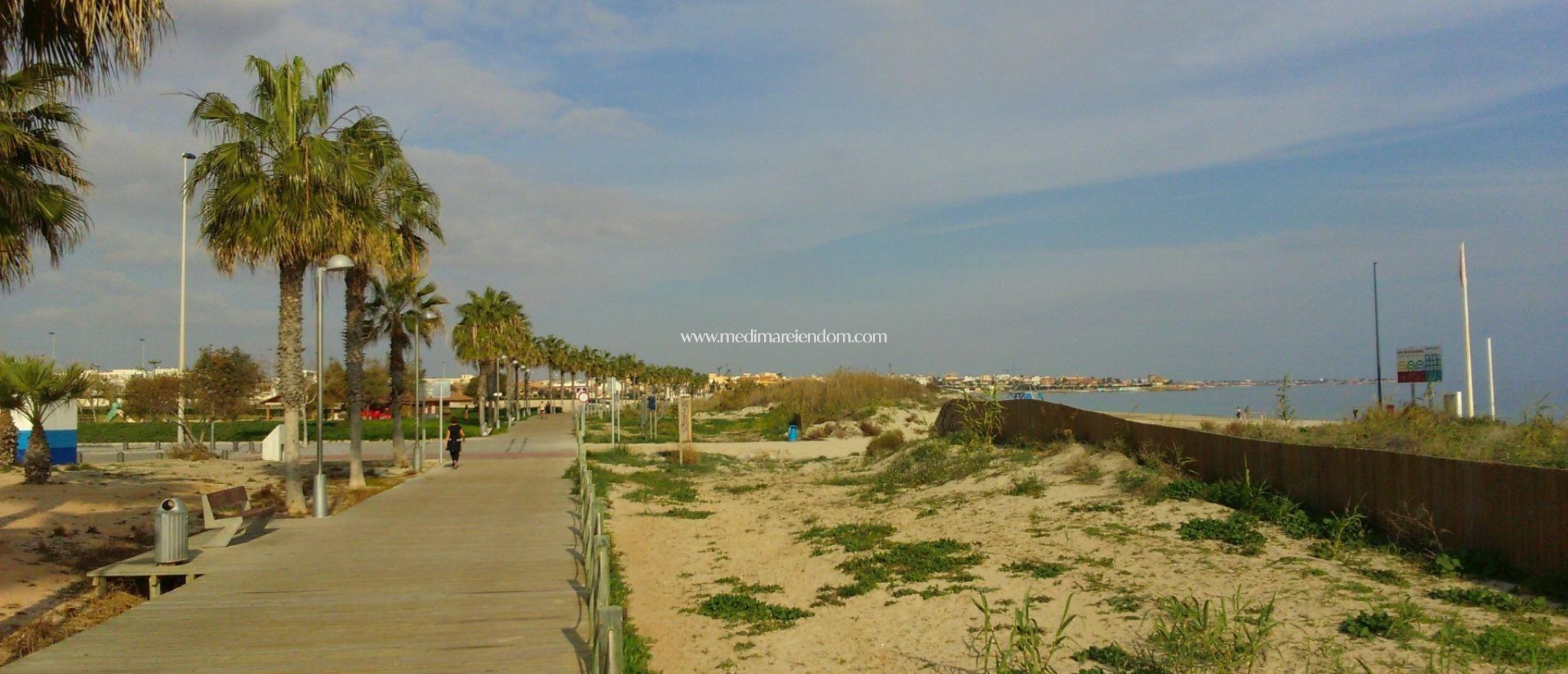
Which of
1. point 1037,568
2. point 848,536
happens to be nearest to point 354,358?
point 848,536

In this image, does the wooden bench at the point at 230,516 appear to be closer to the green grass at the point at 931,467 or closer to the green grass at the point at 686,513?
the green grass at the point at 686,513

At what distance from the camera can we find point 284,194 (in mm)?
17766

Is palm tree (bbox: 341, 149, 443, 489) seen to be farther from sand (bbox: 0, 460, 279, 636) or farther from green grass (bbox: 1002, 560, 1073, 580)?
green grass (bbox: 1002, 560, 1073, 580)

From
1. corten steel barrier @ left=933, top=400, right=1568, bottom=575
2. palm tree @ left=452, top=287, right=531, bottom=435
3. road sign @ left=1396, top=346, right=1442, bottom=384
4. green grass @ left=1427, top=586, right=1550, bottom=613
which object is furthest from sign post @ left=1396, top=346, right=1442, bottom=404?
palm tree @ left=452, top=287, right=531, bottom=435

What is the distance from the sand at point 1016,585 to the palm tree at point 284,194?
6.74 m

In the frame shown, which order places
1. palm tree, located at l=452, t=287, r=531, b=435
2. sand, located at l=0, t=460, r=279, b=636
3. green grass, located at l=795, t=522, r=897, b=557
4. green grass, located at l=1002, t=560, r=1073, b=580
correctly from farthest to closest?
1. palm tree, located at l=452, t=287, r=531, b=435
2. green grass, located at l=795, t=522, r=897, b=557
3. sand, located at l=0, t=460, r=279, b=636
4. green grass, located at l=1002, t=560, r=1073, b=580

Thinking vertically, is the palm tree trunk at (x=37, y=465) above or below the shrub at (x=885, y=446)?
above

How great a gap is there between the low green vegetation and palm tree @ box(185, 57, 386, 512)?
51.2 ft

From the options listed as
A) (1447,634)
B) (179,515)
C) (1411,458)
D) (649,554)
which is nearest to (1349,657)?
(1447,634)

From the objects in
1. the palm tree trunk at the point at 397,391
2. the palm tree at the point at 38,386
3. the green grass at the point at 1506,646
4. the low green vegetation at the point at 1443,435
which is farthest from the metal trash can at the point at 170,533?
the palm tree trunk at the point at 397,391

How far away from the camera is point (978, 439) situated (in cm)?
2314

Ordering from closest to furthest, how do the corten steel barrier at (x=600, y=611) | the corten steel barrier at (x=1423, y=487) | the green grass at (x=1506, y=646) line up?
the corten steel barrier at (x=600, y=611) < the green grass at (x=1506, y=646) < the corten steel barrier at (x=1423, y=487)

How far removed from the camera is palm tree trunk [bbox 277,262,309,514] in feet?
58.9

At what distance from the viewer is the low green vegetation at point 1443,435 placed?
11.0 m
